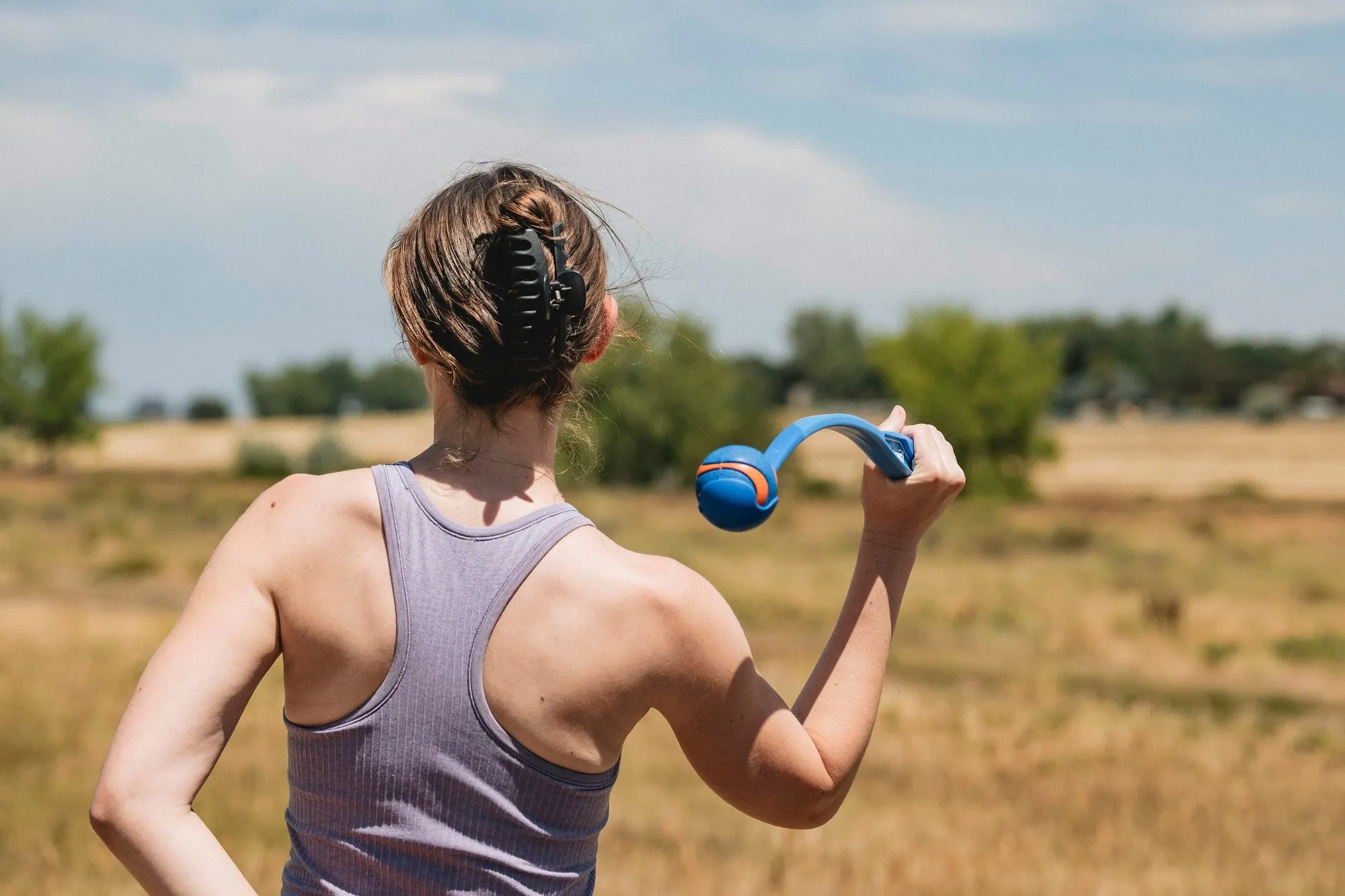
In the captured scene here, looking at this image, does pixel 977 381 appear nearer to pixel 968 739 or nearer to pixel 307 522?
pixel 968 739

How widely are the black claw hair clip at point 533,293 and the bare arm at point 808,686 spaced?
0.32 meters

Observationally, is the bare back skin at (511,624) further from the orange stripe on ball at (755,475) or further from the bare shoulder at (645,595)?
the orange stripe on ball at (755,475)

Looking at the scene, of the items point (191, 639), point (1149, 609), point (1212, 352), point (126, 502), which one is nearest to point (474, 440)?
point (191, 639)

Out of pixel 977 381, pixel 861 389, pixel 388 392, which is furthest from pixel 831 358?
pixel 977 381

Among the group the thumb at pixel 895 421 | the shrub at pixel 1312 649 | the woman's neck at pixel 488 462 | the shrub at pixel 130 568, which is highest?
the thumb at pixel 895 421

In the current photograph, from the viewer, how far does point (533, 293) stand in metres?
1.53

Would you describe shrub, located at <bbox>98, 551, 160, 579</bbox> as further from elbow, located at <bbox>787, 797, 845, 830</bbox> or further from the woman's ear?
elbow, located at <bbox>787, 797, 845, 830</bbox>

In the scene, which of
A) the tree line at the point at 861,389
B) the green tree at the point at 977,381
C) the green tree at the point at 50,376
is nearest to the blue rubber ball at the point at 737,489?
the tree line at the point at 861,389

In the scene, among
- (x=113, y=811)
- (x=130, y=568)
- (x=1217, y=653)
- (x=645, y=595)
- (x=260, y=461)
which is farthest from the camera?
(x=260, y=461)

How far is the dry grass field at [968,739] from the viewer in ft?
22.3

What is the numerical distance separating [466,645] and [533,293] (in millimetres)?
389

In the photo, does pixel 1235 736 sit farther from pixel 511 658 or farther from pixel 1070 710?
pixel 511 658

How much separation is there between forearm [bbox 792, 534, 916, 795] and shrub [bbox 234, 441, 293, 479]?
63.3m

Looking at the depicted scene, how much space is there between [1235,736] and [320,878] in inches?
414
